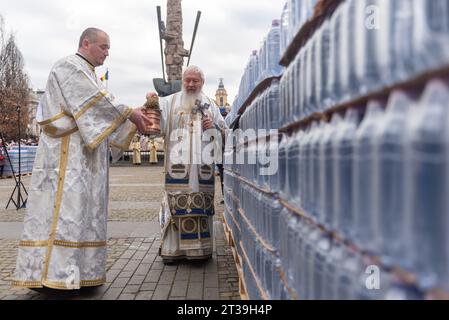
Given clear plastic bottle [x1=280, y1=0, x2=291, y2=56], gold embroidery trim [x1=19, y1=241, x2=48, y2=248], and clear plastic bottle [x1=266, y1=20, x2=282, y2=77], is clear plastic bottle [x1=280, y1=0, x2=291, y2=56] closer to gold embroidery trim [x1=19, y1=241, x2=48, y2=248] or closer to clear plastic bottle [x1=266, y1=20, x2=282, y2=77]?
clear plastic bottle [x1=266, y1=20, x2=282, y2=77]

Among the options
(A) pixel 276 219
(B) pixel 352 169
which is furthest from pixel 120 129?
(B) pixel 352 169

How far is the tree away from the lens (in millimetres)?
36281

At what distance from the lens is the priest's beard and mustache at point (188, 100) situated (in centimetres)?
429

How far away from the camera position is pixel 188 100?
170 inches

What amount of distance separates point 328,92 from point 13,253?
4.51m

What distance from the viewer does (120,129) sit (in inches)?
142

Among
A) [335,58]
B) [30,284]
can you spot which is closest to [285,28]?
[335,58]

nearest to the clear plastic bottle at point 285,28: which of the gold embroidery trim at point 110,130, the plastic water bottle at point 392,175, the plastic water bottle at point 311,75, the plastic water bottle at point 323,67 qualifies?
the plastic water bottle at point 311,75

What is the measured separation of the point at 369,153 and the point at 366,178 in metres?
0.06

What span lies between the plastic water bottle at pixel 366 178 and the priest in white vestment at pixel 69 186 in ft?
8.47

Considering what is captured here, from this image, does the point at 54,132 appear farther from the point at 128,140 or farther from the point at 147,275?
the point at 147,275

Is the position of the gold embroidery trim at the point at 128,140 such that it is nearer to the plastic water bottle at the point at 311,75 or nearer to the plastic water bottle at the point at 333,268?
the plastic water bottle at the point at 311,75
